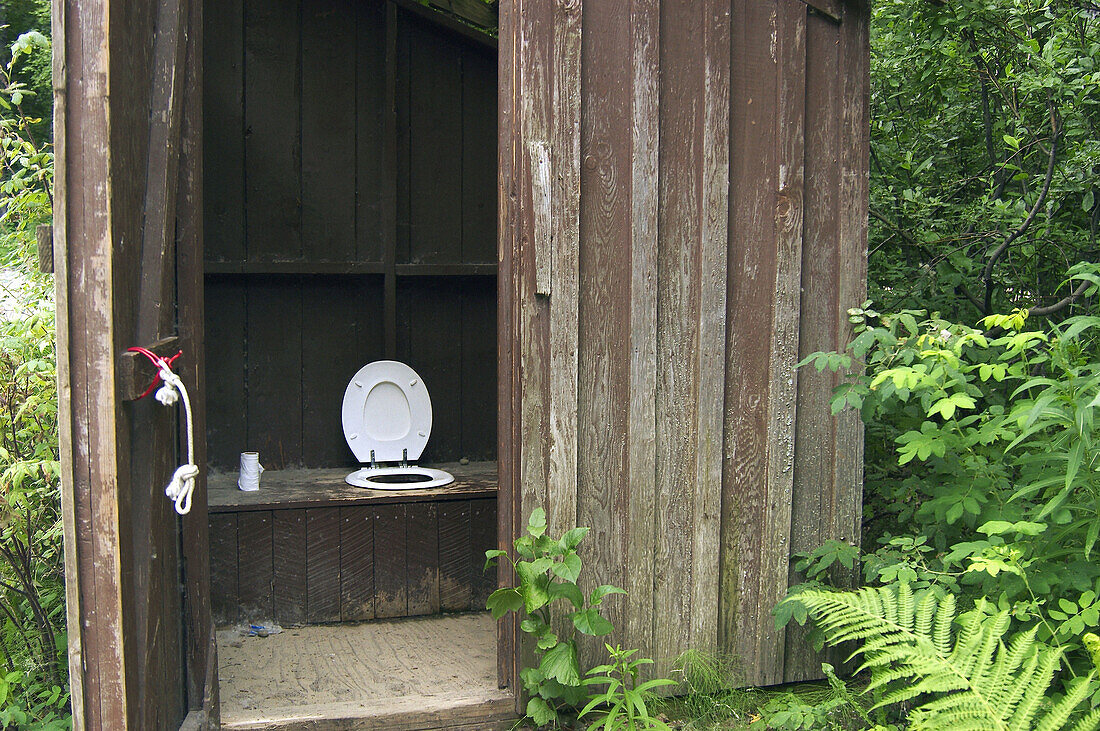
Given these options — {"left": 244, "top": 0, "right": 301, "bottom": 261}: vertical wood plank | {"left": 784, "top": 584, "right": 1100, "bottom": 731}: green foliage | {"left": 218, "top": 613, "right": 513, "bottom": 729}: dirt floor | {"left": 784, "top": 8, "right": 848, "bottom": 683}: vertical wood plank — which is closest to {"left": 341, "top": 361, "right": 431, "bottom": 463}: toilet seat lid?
{"left": 244, "top": 0, "right": 301, "bottom": 261}: vertical wood plank

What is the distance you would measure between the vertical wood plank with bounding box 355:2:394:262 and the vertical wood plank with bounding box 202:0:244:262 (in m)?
0.53

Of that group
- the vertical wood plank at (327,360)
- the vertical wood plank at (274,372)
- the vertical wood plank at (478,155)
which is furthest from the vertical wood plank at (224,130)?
the vertical wood plank at (478,155)

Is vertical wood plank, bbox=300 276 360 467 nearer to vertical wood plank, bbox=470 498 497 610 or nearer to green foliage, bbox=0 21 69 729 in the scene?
vertical wood plank, bbox=470 498 497 610

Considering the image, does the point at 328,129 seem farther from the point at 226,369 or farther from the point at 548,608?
the point at 548,608

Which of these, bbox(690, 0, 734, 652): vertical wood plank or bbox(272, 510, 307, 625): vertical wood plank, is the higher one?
bbox(690, 0, 734, 652): vertical wood plank

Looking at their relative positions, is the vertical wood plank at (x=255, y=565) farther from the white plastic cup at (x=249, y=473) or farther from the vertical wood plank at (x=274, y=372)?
the vertical wood plank at (x=274, y=372)

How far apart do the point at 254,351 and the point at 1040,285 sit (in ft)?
11.9

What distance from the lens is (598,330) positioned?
270cm

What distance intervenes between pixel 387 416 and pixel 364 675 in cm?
142

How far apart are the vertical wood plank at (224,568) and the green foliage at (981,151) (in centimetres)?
287

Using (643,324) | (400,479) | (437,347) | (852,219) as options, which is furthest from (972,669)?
(437,347)

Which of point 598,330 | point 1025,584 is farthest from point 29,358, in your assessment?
point 1025,584

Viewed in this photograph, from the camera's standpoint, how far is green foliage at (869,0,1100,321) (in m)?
3.46

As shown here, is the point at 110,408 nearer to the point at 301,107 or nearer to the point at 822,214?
the point at 822,214
